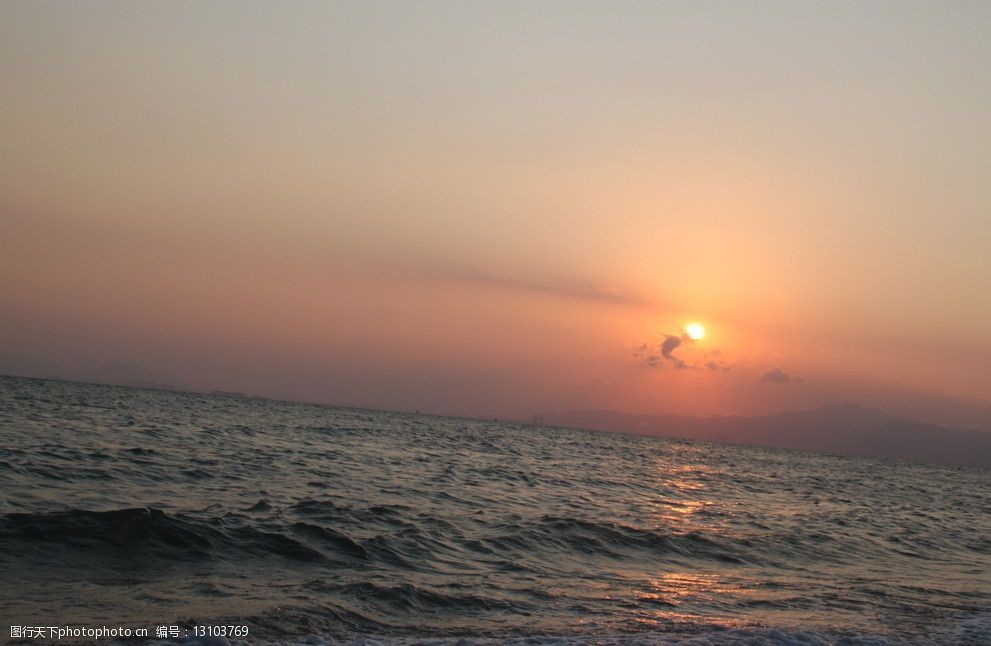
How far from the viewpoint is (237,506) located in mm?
17938

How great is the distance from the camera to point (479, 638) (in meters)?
9.96

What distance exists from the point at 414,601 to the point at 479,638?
1994 mm

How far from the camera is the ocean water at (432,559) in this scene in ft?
34.8

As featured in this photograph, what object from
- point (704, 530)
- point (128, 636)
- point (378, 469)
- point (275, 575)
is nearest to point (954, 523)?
point (704, 530)

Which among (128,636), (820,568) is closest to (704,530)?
(820,568)

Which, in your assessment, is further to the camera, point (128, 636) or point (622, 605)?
point (622, 605)

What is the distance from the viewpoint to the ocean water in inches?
417

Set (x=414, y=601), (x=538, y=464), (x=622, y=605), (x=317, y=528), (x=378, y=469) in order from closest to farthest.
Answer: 1. (x=414, y=601)
2. (x=622, y=605)
3. (x=317, y=528)
4. (x=378, y=469)
5. (x=538, y=464)

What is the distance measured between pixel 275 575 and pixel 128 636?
4.00 m

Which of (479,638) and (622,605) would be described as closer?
Result: (479,638)

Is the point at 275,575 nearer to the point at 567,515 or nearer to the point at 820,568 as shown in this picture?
the point at 567,515

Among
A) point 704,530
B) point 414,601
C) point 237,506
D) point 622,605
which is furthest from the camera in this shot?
point 704,530

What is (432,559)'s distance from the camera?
48.6ft

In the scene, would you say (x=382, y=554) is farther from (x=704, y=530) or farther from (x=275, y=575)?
(x=704, y=530)
